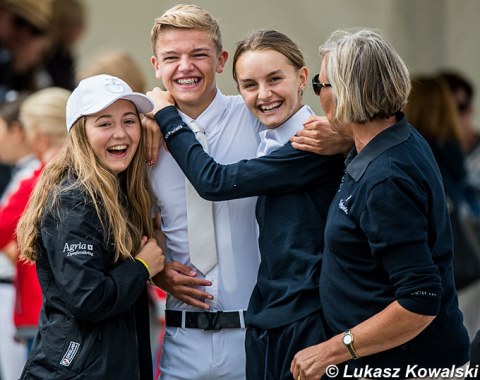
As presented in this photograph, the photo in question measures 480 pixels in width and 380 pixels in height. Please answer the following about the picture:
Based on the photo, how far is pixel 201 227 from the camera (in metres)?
3.32

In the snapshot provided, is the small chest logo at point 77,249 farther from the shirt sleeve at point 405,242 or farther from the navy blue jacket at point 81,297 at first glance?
the shirt sleeve at point 405,242

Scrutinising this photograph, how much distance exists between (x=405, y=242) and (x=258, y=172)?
59 centimetres

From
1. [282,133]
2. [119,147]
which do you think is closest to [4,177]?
[119,147]

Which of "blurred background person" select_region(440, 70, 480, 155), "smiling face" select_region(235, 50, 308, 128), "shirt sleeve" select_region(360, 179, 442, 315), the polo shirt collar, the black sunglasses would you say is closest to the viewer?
"shirt sleeve" select_region(360, 179, 442, 315)

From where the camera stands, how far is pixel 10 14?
6.86 metres

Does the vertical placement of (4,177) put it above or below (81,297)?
below

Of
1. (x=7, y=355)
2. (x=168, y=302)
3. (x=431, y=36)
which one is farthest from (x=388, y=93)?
(x=431, y=36)

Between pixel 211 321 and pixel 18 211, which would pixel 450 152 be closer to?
pixel 18 211

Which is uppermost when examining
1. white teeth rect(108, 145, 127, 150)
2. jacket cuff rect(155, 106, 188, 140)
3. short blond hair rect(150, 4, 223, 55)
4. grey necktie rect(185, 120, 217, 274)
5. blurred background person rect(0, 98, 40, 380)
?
short blond hair rect(150, 4, 223, 55)

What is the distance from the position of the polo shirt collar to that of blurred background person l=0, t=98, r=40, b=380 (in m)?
2.55

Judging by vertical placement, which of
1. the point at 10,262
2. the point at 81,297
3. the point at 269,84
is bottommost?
the point at 10,262

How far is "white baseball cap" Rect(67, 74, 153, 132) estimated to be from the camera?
320 centimetres

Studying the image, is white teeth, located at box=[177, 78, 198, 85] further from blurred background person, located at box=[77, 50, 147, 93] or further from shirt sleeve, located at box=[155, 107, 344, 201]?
blurred background person, located at box=[77, 50, 147, 93]

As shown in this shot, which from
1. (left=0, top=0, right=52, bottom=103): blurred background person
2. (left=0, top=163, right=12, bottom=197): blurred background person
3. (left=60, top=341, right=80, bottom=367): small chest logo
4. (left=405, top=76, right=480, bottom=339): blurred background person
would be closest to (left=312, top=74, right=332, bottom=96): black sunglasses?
(left=60, top=341, right=80, bottom=367): small chest logo
